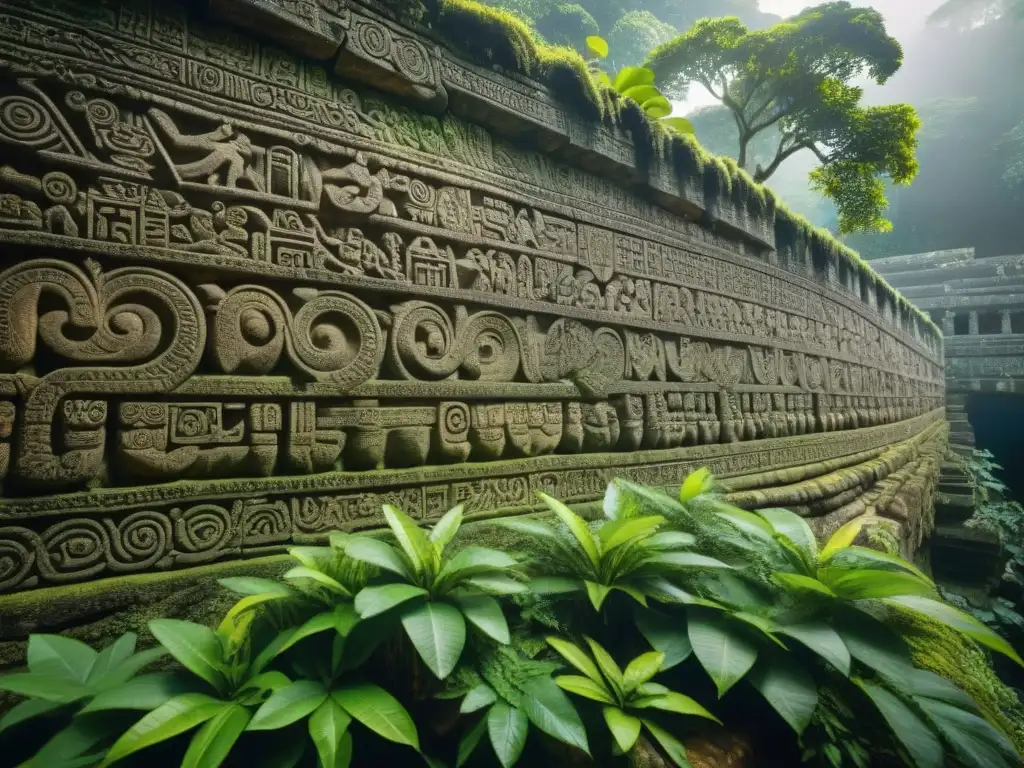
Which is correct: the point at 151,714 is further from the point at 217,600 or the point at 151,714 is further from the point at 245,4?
the point at 245,4

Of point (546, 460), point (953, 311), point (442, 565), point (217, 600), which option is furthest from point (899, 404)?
point (953, 311)

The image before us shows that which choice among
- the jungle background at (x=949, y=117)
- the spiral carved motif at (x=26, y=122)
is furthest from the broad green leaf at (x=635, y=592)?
A: the jungle background at (x=949, y=117)

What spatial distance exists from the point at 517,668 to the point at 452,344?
4.92 ft

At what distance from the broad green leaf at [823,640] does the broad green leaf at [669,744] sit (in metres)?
0.46

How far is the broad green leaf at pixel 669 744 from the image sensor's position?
1274 mm

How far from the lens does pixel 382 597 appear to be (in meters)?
1.36

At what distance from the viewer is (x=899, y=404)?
26.5ft

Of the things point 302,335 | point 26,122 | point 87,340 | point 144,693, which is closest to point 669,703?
point 144,693

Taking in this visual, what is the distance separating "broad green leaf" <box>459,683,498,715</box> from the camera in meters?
1.29

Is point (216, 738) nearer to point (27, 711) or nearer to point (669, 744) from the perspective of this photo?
point (27, 711)

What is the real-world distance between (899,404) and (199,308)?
9773mm

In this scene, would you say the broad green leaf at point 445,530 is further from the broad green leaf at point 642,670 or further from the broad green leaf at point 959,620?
the broad green leaf at point 959,620

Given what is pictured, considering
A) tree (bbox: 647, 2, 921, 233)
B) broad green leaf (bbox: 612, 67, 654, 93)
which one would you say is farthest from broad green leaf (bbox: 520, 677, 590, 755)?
tree (bbox: 647, 2, 921, 233)

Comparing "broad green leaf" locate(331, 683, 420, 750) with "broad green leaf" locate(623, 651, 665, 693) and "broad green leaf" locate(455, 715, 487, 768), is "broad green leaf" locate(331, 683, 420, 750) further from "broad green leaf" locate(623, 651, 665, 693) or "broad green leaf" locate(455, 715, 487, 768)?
"broad green leaf" locate(623, 651, 665, 693)
